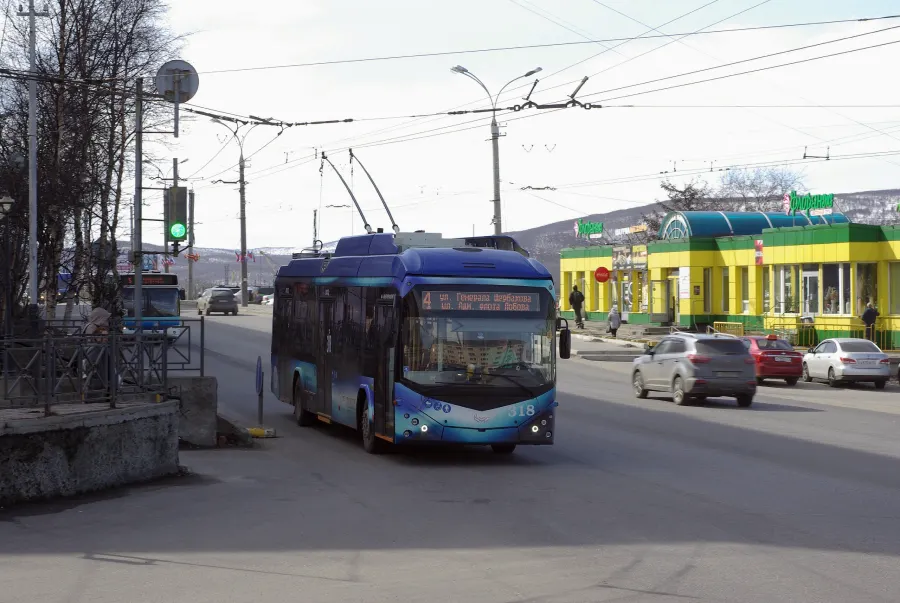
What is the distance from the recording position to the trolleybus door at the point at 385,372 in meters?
15.7

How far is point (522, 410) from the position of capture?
51.4 feet

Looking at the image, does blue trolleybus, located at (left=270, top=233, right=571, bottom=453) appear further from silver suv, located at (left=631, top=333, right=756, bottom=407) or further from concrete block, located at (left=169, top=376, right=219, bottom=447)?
silver suv, located at (left=631, top=333, right=756, bottom=407)

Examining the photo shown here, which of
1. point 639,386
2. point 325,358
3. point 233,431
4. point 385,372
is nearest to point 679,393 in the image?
point 639,386

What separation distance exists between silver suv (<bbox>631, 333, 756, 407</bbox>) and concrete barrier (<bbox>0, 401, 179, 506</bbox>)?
48.3 ft

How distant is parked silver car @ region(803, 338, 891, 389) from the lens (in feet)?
111

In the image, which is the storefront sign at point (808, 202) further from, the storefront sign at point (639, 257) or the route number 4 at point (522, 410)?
the route number 4 at point (522, 410)

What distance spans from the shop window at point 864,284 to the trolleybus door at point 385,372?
32158 millimetres

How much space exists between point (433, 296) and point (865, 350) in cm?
2214

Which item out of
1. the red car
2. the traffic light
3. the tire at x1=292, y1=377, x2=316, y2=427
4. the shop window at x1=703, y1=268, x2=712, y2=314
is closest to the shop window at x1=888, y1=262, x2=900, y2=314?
the red car

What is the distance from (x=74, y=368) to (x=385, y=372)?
162 inches

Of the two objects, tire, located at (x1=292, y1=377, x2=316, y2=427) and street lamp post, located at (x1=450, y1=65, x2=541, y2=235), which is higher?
street lamp post, located at (x1=450, y1=65, x2=541, y2=235)

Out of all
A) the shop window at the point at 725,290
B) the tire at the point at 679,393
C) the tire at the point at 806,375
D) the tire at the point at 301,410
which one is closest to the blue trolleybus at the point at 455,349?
the tire at the point at 301,410

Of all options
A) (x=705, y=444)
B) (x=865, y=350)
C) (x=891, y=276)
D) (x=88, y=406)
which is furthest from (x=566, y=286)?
(x=88, y=406)

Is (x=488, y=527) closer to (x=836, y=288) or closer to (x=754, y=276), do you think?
(x=836, y=288)
